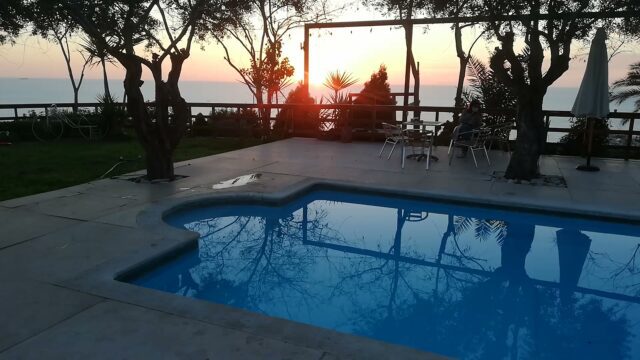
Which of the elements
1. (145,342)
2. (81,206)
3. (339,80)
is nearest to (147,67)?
(81,206)

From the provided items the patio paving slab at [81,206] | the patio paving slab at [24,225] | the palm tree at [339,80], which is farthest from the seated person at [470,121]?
the patio paving slab at [24,225]

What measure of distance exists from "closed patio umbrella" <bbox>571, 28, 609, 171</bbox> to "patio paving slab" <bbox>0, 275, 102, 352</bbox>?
7.40 metres

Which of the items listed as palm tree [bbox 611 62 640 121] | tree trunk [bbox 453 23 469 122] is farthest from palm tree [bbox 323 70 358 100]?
palm tree [bbox 611 62 640 121]

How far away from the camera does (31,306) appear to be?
9.05 feet

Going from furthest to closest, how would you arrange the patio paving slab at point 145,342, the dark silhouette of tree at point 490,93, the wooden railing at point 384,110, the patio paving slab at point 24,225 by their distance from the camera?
the dark silhouette of tree at point 490,93 < the wooden railing at point 384,110 < the patio paving slab at point 24,225 < the patio paving slab at point 145,342

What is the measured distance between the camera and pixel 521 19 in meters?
6.28

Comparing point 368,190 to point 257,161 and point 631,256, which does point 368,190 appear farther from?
point 631,256

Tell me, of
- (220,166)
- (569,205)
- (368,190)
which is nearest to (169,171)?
(220,166)

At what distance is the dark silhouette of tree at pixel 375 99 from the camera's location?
35.5 ft

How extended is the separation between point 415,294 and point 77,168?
590 centimetres

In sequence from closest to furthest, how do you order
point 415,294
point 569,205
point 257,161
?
point 415,294 < point 569,205 < point 257,161

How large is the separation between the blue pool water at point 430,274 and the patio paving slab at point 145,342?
33.5 inches

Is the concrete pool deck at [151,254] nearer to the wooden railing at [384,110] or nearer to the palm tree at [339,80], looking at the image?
the wooden railing at [384,110]

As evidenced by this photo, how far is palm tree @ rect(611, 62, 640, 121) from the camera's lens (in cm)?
1219
